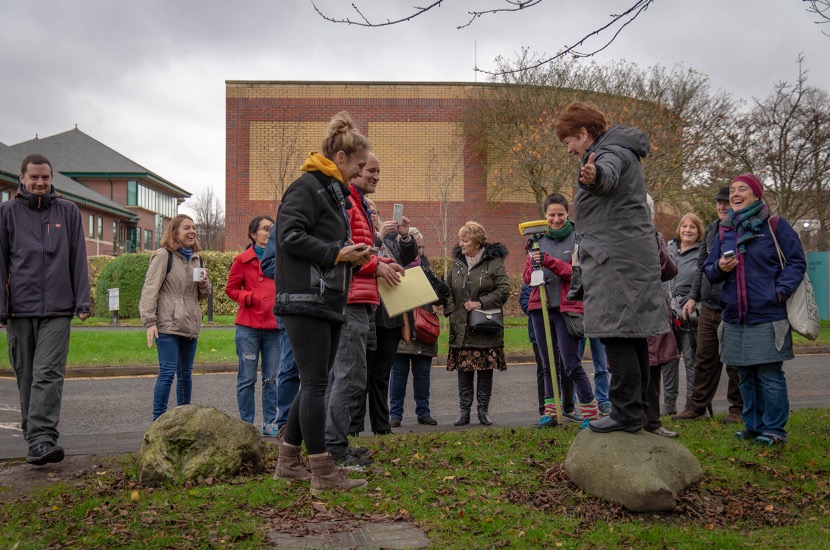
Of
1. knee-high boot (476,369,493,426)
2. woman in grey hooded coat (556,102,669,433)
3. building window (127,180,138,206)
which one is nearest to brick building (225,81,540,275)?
knee-high boot (476,369,493,426)

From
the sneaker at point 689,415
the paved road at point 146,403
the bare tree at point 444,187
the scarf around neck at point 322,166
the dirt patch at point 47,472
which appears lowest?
the paved road at point 146,403

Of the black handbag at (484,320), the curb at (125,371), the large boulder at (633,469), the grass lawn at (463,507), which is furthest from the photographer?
the curb at (125,371)

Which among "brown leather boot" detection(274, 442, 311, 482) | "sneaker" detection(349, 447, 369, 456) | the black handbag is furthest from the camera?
the black handbag

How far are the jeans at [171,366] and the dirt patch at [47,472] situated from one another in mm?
1019

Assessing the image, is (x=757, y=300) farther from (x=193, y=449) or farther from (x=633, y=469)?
(x=193, y=449)

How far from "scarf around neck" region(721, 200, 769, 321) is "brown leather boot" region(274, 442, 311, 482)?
12.5ft

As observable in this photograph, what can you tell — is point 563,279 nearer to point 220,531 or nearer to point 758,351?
point 758,351

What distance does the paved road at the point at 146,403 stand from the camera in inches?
294

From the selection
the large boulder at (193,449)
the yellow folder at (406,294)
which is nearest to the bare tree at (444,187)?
the yellow folder at (406,294)

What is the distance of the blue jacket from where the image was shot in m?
5.95

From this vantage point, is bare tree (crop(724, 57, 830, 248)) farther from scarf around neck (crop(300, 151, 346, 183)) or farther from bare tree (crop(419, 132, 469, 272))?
scarf around neck (crop(300, 151, 346, 183))

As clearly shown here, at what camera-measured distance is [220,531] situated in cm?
402

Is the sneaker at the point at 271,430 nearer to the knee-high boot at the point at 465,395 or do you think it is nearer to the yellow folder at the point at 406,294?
the knee-high boot at the point at 465,395

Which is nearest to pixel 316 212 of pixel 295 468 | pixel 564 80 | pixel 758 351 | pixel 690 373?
pixel 295 468
